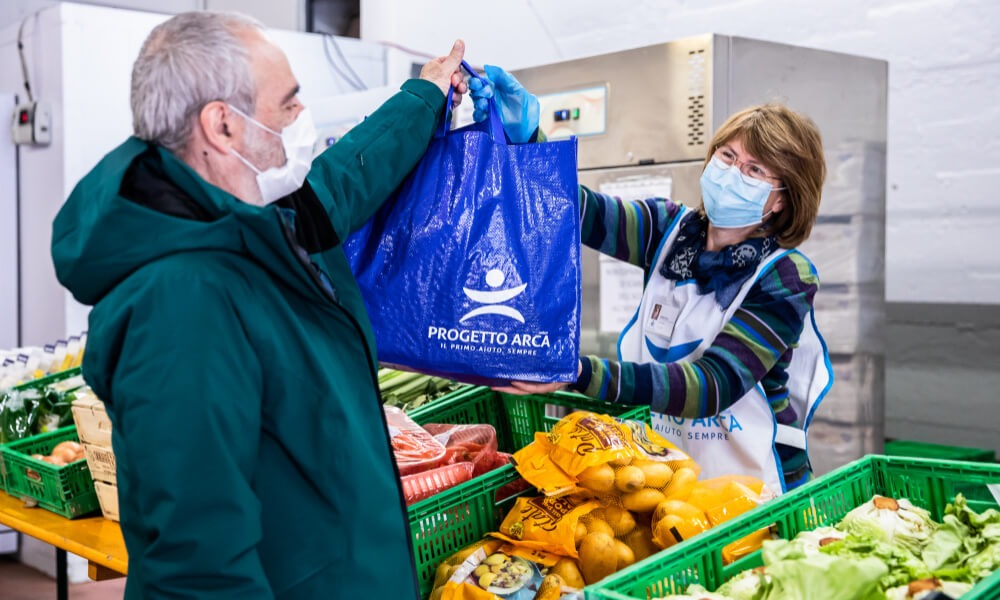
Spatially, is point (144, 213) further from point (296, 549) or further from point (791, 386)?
point (791, 386)

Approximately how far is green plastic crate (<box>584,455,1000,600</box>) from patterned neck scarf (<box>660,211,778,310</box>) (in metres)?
0.56

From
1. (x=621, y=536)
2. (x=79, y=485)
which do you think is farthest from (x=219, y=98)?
(x=79, y=485)

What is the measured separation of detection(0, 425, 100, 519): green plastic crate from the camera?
94.2 inches

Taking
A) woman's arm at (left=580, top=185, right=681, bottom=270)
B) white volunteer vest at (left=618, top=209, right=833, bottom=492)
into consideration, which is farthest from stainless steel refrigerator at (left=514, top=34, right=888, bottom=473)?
white volunteer vest at (left=618, top=209, right=833, bottom=492)

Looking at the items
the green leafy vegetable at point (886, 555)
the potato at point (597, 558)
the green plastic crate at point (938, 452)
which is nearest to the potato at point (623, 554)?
the potato at point (597, 558)

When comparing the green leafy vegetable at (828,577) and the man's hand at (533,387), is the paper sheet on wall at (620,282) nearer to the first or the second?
the man's hand at (533,387)

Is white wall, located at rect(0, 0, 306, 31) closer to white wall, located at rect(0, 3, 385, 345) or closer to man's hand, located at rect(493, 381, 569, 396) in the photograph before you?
white wall, located at rect(0, 3, 385, 345)

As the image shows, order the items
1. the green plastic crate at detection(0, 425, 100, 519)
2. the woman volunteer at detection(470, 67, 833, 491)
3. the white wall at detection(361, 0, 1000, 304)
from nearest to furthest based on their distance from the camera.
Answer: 1. the woman volunteer at detection(470, 67, 833, 491)
2. the green plastic crate at detection(0, 425, 100, 519)
3. the white wall at detection(361, 0, 1000, 304)

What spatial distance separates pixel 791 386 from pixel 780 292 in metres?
0.30

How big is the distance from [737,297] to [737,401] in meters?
0.24

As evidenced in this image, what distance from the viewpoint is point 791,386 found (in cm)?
228

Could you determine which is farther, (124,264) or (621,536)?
(621,536)

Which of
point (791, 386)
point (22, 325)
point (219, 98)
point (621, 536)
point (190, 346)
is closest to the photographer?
point (190, 346)

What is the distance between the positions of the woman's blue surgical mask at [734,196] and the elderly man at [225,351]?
3.69 ft
